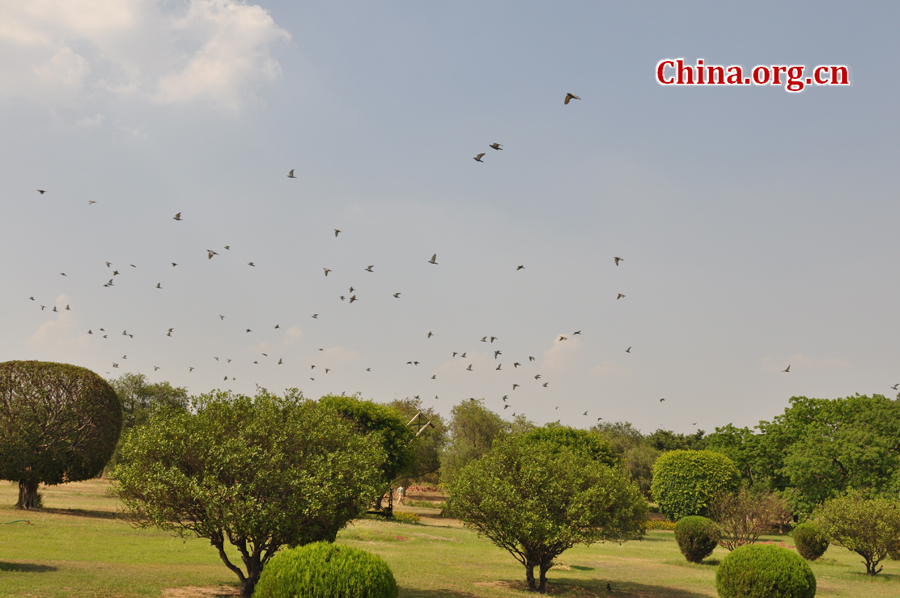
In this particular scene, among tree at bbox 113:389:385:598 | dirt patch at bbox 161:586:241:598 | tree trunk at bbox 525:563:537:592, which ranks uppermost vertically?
tree at bbox 113:389:385:598

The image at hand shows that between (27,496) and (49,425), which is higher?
(49,425)

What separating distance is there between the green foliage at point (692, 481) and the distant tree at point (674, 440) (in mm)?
42896

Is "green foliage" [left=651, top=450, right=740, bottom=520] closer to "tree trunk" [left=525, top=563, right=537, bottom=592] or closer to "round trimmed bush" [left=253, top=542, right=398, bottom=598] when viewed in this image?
"tree trunk" [left=525, top=563, right=537, bottom=592]

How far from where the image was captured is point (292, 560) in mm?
14742

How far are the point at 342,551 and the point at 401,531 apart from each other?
32941 millimetres

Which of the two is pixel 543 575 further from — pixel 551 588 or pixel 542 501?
pixel 542 501

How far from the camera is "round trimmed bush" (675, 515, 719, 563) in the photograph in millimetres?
37750

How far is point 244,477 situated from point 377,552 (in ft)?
63.3

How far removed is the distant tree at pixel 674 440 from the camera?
107931 mm

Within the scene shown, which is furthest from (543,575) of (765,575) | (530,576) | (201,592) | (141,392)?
(141,392)

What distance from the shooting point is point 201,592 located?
67.8 feet

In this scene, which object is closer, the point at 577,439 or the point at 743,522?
the point at 743,522

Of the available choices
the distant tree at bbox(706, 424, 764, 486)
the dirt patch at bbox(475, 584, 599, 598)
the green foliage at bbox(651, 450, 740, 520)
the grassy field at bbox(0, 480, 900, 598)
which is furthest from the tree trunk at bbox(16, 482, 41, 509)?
the distant tree at bbox(706, 424, 764, 486)

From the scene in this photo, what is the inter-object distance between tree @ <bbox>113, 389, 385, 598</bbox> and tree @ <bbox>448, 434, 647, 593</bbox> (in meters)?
7.01
